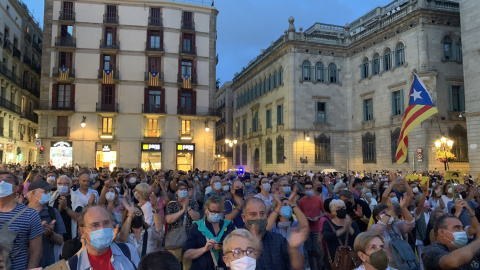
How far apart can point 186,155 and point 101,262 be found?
3160 cm

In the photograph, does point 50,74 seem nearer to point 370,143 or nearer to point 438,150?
point 370,143

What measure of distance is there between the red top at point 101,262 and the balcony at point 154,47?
33.5 metres

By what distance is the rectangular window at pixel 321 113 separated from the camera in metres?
37.1

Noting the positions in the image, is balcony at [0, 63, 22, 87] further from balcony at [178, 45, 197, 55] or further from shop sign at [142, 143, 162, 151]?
balcony at [178, 45, 197, 55]

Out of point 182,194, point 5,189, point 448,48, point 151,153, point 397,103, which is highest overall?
point 448,48

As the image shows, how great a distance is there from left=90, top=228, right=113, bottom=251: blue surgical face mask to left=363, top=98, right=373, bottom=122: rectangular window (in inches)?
1349

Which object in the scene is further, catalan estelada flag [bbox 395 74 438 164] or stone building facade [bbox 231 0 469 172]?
stone building facade [bbox 231 0 469 172]

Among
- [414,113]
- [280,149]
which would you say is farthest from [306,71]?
[414,113]

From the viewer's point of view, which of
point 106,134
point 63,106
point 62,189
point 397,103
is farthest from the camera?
point 106,134

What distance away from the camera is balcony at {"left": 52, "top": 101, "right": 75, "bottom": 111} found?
3334 cm

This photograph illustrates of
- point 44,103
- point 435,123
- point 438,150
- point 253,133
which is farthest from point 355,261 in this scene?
point 253,133

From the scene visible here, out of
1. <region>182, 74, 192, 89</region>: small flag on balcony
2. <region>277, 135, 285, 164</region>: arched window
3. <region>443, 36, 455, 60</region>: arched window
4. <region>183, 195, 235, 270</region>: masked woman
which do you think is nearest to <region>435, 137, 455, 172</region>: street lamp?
<region>443, 36, 455, 60</region>: arched window

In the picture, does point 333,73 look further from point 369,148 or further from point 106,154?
point 106,154

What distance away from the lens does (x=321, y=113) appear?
37.3 m
